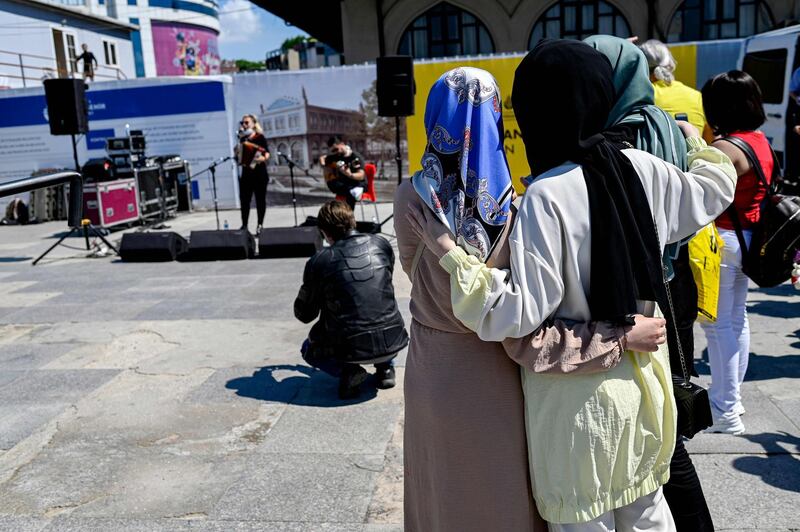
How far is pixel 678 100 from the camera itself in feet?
12.2

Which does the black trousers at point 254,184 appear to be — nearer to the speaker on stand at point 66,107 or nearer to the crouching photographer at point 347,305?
the speaker on stand at point 66,107

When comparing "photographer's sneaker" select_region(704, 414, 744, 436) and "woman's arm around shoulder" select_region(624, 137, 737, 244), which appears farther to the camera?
"photographer's sneaker" select_region(704, 414, 744, 436)

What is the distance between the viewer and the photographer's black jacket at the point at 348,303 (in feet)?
14.2

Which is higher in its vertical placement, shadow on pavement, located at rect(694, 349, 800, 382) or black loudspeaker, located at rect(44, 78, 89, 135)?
black loudspeaker, located at rect(44, 78, 89, 135)

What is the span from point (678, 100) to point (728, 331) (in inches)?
47.0

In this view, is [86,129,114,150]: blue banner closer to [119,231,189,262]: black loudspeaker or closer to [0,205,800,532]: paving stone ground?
[119,231,189,262]: black loudspeaker

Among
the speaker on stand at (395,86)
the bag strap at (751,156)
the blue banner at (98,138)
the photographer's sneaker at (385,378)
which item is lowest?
the photographer's sneaker at (385,378)

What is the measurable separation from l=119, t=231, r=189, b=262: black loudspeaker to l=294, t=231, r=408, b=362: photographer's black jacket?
614 centimetres

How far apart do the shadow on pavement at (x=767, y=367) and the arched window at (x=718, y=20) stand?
2087 cm

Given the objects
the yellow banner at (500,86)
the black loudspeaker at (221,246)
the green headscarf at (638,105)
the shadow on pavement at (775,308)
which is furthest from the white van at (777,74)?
the green headscarf at (638,105)

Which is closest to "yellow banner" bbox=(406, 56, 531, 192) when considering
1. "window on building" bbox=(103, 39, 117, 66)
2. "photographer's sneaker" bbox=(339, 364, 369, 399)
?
"photographer's sneaker" bbox=(339, 364, 369, 399)

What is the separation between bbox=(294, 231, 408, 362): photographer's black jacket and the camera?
4328mm

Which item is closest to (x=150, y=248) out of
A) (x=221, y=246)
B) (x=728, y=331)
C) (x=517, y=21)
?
(x=221, y=246)

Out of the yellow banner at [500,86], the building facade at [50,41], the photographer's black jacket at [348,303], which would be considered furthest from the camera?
the building facade at [50,41]
